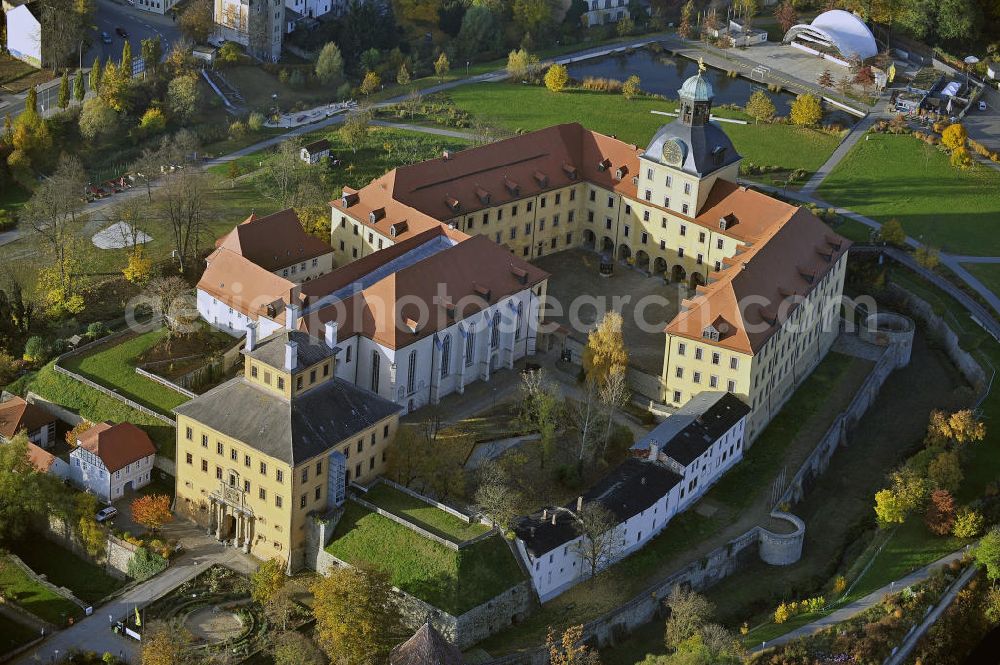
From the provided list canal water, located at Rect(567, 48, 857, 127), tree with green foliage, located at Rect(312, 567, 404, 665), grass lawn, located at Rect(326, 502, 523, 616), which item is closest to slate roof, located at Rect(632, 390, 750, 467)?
grass lawn, located at Rect(326, 502, 523, 616)

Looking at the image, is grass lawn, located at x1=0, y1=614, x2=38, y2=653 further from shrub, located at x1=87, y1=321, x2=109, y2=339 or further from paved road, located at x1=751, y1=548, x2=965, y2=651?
paved road, located at x1=751, y1=548, x2=965, y2=651

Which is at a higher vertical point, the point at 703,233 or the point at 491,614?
the point at 703,233

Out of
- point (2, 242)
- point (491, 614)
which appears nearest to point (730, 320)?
point (491, 614)

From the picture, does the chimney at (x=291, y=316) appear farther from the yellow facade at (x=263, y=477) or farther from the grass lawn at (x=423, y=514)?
the grass lawn at (x=423, y=514)

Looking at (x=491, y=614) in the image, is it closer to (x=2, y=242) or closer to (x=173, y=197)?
(x=173, y=197)

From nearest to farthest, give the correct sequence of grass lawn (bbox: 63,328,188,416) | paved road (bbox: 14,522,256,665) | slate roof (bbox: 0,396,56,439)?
paved road (bbox: 14,522,256,665), slate roof (bbox: 0,396,56,439), grass lawn (bbox: 63,328,188,416)

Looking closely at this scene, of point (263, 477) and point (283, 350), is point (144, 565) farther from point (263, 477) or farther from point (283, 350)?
point (283, 350)
